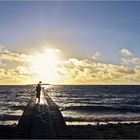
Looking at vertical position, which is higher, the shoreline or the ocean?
the ocean

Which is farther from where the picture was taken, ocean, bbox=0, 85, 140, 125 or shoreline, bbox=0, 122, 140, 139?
ocean, bbox=0, 85, 140, 125

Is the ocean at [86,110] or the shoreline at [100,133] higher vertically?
the ocean at [86,110]

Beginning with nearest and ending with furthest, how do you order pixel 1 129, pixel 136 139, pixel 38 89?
pixel 136 139, pixel 1 129, pixel 38 89

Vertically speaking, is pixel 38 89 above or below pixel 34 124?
above

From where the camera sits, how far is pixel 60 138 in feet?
46.2

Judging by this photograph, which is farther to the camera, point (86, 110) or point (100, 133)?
point (86, 110)

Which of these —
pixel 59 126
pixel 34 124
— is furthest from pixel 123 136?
pixel 34 124

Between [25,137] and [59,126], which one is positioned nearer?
[25,137]

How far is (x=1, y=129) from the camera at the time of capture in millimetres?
19328

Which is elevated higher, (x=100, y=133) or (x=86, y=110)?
(x=86, y=110)

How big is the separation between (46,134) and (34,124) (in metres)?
3.29

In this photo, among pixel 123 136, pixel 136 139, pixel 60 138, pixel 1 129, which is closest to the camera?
pixel 60 138

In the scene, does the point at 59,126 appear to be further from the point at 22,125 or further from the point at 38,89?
the point at 38,89

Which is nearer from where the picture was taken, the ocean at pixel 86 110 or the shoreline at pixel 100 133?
the shoreline at pixel 100 133
